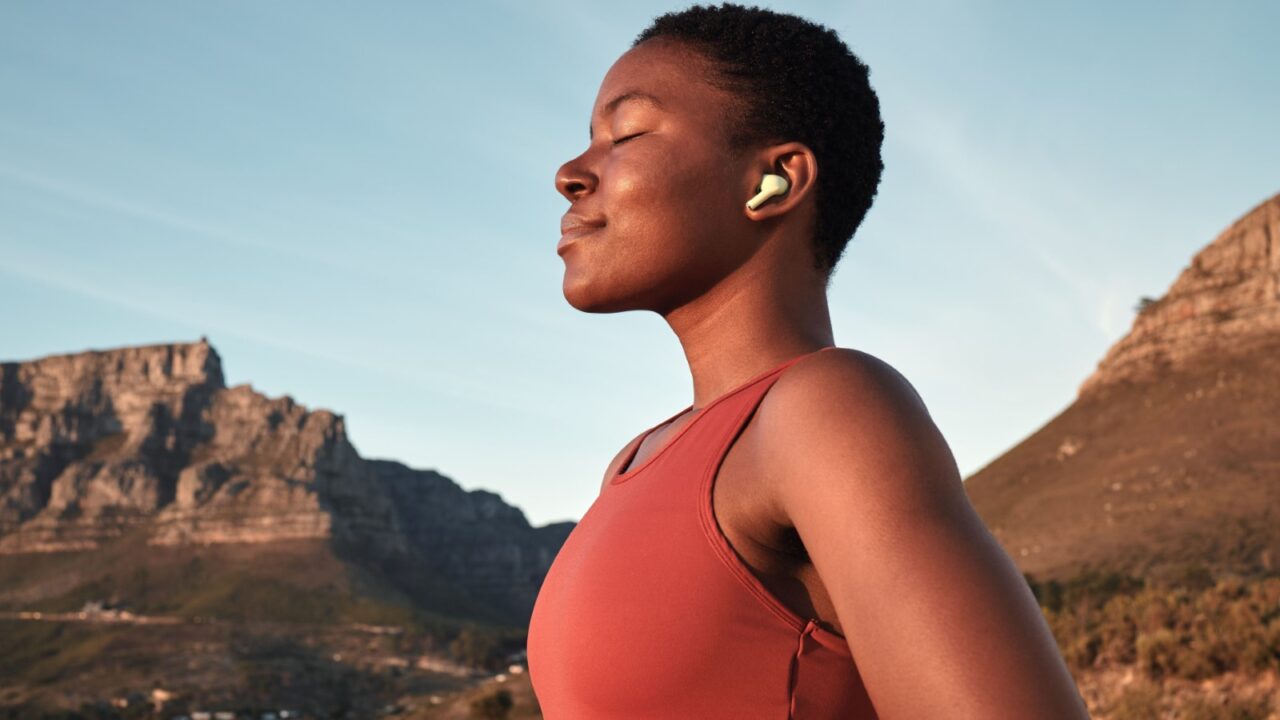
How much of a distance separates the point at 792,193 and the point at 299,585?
129 metres

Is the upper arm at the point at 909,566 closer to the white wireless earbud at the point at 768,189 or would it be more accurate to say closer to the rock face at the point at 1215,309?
the white wireless earbud at the point at 768,189

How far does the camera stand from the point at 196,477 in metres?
147

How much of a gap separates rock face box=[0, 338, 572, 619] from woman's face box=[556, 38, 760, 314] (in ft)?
474

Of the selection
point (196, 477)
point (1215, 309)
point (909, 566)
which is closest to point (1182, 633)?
point (909, 566)

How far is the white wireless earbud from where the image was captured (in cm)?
182

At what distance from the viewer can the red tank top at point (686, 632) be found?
142 cm

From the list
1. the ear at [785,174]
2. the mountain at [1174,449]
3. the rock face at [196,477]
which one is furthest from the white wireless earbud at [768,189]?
the rock face at [196,477]

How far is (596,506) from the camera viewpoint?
1.84 meters

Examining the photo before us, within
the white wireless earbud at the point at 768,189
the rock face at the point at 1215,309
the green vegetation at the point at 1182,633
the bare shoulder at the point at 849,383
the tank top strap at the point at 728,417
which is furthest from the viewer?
the rock face at the point at 1215,309

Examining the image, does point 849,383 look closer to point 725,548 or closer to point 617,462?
point 725,548

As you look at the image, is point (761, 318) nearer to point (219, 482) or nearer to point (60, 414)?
point (219, 482)

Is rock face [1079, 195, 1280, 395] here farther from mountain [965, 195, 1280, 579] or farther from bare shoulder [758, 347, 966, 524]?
bare shoulder [758, 347, 966, 524]

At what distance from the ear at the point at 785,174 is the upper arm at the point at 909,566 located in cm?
54

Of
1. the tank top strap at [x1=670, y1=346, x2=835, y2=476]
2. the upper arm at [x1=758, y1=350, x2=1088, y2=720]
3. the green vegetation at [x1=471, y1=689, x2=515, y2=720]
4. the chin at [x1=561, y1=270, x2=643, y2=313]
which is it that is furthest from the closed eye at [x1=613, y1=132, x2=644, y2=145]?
the green vegetation at [x1=471, y1=689, x2=515, y2=720]
